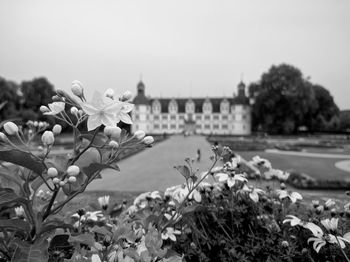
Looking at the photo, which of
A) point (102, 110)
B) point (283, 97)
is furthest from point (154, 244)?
point (283, 97)

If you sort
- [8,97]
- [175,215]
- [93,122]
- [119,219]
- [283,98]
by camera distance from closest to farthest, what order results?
[93,122]
[119,219]
[175,215]
[8,97]
[283,98]

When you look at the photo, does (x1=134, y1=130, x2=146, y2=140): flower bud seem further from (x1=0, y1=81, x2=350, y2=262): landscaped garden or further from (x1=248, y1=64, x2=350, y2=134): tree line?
(x1=248, y1=64, x2=350, y2=134): tree line

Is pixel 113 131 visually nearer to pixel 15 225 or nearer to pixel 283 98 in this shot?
pixel 15 225

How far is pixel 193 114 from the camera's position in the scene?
266ft

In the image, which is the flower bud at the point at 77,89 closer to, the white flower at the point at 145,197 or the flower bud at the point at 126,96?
the flower bud at the point at 126,96

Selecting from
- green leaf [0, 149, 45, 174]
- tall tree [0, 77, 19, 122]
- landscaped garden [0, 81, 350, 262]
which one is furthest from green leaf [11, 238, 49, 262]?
tall tree [0, 77, 19, 122]

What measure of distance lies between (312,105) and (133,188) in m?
51.6

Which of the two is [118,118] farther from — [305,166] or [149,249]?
[305,166]

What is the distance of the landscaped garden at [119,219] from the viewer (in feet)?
4.61

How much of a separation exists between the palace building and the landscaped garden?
74.8 meters

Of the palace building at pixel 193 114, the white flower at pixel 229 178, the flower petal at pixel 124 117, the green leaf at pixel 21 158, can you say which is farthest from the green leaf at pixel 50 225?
the palace building at pixel 193 114

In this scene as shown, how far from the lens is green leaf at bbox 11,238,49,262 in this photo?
1392 millimetres

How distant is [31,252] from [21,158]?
52 centimetres

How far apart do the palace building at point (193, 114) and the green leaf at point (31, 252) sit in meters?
75.7
